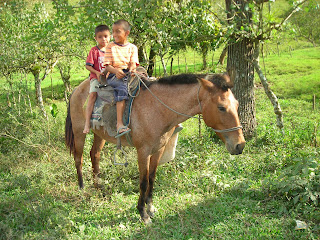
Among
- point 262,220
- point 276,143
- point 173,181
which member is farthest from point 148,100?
point 276,143

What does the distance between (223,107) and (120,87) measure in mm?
1510

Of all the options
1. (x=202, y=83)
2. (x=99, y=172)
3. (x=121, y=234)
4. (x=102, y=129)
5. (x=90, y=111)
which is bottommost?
(x=121, y=234)

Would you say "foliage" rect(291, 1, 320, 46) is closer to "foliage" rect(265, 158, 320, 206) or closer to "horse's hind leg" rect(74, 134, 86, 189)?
"foliage" rect(265, 158, 320, 206)

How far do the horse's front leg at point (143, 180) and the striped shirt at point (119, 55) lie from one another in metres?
1.29

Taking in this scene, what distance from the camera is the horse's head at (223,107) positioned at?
3273 mm

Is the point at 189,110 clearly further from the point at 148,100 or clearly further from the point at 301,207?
the point at 301,207

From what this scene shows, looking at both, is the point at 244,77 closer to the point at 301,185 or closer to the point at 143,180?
the point at 301,185

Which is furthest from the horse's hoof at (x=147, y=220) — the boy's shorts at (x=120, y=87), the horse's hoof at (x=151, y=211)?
the boy's shorts at (x=120, y=87)

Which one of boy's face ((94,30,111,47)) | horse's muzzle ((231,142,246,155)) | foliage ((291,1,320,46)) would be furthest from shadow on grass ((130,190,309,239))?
foliage ((291,1,320,46))

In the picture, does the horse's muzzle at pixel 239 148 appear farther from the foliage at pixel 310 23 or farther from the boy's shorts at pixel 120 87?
the foliage at pixel 310 23

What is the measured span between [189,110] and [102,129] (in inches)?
63.9

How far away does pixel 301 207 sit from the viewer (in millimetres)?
3799

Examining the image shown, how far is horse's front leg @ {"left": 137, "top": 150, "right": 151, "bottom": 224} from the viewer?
3871 millimetres

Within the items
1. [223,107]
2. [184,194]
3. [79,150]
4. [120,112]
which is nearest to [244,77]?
[184,194]
